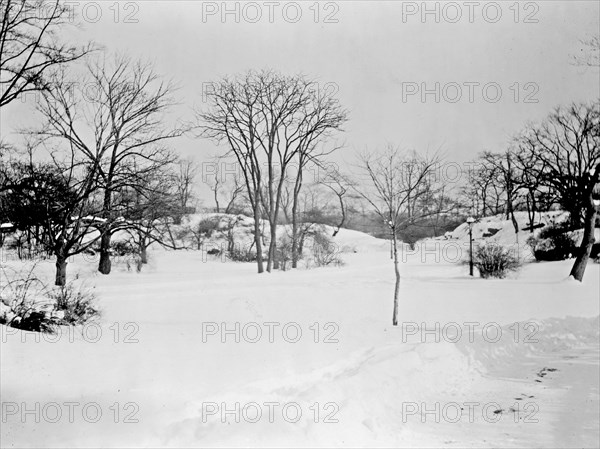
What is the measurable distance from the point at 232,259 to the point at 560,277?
24.4 metres

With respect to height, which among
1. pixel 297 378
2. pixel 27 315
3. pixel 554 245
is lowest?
pixel 297 378

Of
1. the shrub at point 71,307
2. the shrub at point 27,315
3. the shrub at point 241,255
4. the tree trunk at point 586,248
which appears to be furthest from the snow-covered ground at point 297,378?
the shrub at point 241,255

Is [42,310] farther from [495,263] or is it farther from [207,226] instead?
[207,226]

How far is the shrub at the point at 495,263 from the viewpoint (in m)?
23.0

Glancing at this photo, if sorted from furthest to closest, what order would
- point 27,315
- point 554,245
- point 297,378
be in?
point 554,245 → point 27,315 → point 297,378

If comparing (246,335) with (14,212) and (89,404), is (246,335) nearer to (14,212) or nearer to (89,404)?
(89,404)

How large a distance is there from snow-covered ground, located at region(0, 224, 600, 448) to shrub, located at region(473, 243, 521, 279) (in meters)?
9.04

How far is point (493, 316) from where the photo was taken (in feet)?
45.5

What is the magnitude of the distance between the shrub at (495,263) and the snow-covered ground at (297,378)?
356 inches

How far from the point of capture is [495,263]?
75.9 ft

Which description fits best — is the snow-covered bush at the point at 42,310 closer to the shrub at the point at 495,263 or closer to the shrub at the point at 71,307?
the shrub at the point at 71,307

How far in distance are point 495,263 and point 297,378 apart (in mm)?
17933

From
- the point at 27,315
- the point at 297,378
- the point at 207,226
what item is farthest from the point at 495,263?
the point at 207,226

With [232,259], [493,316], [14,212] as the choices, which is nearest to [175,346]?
[14,212]
